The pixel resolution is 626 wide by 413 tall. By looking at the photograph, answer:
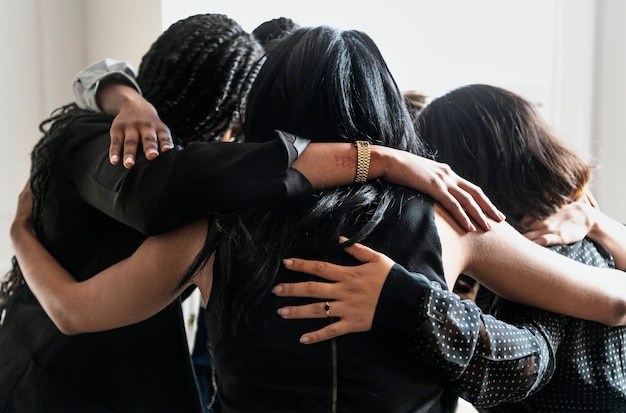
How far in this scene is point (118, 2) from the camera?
177 cm

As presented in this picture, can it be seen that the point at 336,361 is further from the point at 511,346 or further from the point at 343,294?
the point at 511,346

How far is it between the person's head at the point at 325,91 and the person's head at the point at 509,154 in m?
0.30

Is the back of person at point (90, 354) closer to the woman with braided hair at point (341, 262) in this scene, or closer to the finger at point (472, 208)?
the woman with braided hair at point (341, 262)

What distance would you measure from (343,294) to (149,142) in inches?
14.8

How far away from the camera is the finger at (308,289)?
816 millimetres

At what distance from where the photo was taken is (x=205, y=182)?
83 cm

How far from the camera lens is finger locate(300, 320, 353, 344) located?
2.65 feet

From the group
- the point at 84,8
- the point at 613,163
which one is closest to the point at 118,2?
the point at 84,8

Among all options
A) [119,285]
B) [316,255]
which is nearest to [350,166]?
[316,255]

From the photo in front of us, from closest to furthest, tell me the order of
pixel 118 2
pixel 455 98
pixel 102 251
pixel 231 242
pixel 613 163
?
pixel 231 242 → pixel 102 251 → pixel 455 98 → pixel 613 163 → pixel 118 2

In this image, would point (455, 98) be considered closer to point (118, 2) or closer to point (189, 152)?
point (189, 152)

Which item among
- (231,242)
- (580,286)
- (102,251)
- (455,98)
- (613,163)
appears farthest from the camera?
(613,163)

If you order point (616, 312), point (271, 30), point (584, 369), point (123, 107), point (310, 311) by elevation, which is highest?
point (271, 30)

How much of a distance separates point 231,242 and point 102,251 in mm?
383
